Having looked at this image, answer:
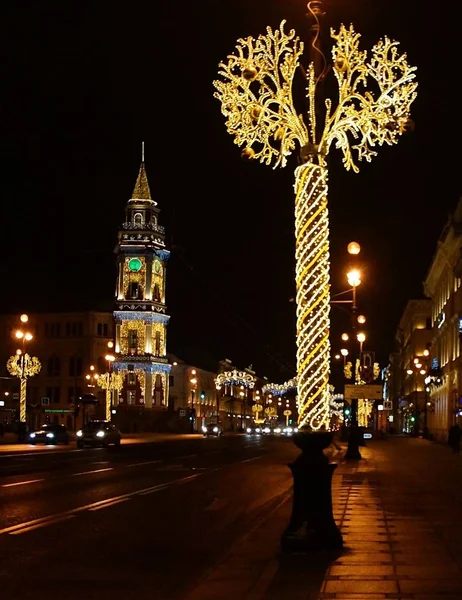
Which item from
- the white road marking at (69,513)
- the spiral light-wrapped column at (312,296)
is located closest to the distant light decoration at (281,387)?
the white road marking at (69,513)

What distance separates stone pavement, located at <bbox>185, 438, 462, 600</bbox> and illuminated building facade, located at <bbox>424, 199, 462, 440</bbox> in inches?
1723

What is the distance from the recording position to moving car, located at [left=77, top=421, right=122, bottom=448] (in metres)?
57.8

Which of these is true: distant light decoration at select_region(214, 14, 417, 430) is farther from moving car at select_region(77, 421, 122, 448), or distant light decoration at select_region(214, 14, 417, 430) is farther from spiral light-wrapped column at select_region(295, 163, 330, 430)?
moving car at select_region(77, 421, 122, 448)

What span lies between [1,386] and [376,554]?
10403 centimetres

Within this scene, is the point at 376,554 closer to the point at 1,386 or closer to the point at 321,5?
the point at 321,5

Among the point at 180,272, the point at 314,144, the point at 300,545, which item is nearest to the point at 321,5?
the point at 314,144

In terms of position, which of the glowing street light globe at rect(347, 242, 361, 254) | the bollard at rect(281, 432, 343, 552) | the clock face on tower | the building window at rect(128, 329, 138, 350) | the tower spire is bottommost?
the bollard at rect(281, 432, 343, 552)

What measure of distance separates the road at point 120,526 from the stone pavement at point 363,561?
18.2 inches

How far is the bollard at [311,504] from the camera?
36.8 feet

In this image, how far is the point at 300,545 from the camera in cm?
1127

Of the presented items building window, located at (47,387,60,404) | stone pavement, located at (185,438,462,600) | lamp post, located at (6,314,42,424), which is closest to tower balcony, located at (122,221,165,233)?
building window, located at (47,387,60,404)

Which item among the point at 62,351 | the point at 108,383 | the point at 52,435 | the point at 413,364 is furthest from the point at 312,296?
the point at 62,351

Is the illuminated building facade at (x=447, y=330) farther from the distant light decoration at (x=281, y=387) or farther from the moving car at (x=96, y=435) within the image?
the moving car at (x=96, y=435)

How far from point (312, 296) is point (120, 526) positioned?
603 centimetres
